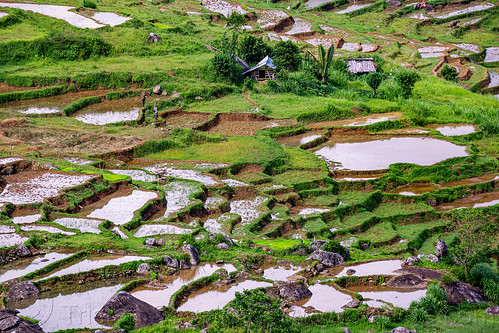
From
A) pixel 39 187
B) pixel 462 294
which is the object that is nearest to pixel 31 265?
pixel 39 187

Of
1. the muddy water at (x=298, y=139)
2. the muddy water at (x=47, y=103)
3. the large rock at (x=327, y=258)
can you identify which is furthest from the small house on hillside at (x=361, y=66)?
the large rock at (x=327, y=258)

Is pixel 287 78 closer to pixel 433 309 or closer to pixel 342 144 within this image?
pixel 342 144

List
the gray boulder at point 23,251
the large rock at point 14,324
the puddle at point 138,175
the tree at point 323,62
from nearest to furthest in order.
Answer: the large rock at point 14,324 → the gray boulder at point 23,251 → the puddle at point 138,175 → the tree at point 323,62

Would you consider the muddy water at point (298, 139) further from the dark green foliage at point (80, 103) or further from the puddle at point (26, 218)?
the puddle at point (26, 218)

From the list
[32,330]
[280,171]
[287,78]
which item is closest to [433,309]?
[32,330]

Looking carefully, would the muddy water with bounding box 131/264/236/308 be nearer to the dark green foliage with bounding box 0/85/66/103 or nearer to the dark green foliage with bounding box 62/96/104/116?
the dark green foliage with bounding box 62/96/104/116

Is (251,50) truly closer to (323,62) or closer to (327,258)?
(323,62)

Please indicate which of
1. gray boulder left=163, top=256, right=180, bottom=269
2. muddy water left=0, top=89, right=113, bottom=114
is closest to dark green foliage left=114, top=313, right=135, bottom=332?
gray boulder left=163, top=256, right=180, bottom=269
